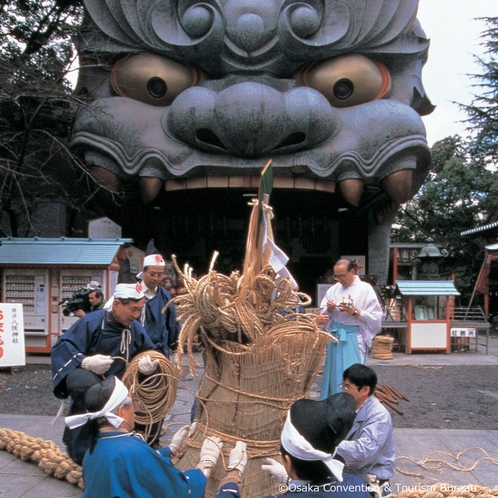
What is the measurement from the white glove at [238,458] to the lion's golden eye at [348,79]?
1070 centimetres

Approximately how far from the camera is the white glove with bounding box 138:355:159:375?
3.10 m

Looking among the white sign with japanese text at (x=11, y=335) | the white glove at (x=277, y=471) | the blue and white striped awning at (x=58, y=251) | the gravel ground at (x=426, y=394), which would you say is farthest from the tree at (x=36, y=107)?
the white glove at (x=277, y=471)

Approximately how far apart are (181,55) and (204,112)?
5.45ft

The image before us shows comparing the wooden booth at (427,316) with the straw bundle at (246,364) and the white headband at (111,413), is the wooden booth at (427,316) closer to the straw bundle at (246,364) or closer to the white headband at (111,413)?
the straw bundle at (246,364)

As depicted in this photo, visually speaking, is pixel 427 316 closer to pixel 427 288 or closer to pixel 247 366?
pixel 427 288

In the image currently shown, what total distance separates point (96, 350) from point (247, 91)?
8.56 meters

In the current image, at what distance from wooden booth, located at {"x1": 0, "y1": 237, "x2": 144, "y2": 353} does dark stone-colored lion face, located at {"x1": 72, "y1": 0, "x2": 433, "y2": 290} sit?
2.57 meters

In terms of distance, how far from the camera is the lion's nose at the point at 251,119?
10828mm

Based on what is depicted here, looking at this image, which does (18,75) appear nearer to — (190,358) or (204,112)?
(204,112)

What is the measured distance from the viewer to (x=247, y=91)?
35.6 ft

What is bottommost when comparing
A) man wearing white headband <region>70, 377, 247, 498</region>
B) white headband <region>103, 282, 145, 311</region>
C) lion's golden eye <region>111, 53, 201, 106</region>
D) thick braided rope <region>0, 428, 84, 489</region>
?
thick braided rope <region>0, 428, 84, 489</region>

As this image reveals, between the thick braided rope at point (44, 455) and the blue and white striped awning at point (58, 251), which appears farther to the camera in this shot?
the blue and white striped awning at point (58, 251)

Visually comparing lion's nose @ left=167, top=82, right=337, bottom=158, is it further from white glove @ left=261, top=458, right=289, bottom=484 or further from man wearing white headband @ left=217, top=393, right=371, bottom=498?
man wearing white headband @ left=217, top=393, right=371, bottom=498

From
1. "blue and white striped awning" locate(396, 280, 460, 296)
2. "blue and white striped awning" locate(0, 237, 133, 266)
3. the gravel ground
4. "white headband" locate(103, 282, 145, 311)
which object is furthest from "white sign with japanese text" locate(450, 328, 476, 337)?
"white headband" locate(103, 282, 145, 311)
